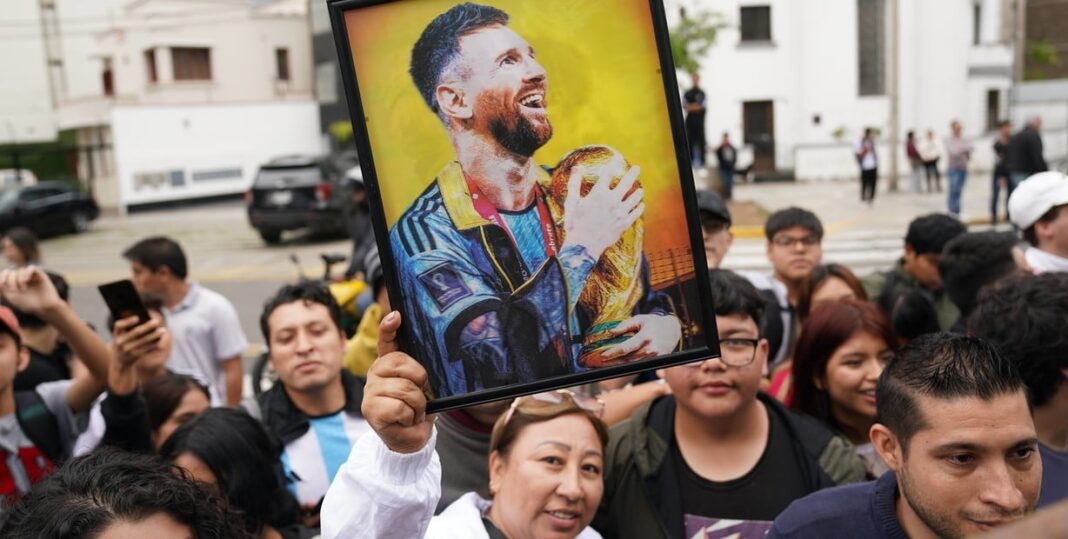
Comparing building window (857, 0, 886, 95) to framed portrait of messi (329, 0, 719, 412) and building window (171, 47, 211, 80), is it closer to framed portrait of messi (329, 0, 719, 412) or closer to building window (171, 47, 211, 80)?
building window (171, 47, 211, 80)

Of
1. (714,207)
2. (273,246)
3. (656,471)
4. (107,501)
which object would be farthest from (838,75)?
(107,501)

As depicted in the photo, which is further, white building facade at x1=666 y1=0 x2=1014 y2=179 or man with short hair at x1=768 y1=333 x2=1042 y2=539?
white building facade at x1=666 y1=0 x2=1014 y2=179

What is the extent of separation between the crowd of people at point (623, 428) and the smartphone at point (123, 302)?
1.6 inches

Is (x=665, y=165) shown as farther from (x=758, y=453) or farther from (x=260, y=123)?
(x=260, y=123)

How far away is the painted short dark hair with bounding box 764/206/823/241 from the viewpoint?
5.02 metres

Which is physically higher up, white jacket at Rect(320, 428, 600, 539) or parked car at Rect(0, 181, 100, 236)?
white jacket at Rect(320, 428, 600, 539)

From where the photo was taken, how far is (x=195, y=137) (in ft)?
101

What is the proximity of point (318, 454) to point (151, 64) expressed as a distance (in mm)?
31253

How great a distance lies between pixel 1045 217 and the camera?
4109 mm

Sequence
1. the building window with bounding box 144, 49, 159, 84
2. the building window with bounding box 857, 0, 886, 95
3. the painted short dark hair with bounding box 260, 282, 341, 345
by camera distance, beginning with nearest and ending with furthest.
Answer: the painted short dark hair with bounding box 260, 282, 341, 345
the building window with bounding box 857, 0, 886, 95
the building window with bounding box 144, 49, 159, 84

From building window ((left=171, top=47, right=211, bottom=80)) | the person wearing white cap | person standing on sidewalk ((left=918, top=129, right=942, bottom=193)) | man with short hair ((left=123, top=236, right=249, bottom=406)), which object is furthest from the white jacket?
building window ((left=171, top=47, right=211, bottom=80))

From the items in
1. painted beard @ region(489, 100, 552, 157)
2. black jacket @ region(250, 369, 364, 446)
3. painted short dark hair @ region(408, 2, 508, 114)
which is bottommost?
black jacket @ region(250, 369, 364, 446)

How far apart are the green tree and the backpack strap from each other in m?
18.7

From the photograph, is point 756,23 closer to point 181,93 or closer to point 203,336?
point 181,93
